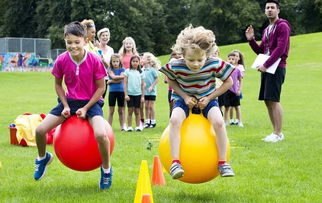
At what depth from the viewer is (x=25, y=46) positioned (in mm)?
46125

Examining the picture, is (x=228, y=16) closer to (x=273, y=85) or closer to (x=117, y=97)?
(x=117, y=97)

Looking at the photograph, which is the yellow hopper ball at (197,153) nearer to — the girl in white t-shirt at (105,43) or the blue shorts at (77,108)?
the blue shorts at (77,108)

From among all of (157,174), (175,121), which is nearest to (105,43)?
(157,174)

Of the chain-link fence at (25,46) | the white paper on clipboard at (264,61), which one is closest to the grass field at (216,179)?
the white paper on clipboard at (264,61)

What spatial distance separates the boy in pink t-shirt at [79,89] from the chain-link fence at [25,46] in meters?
40.6

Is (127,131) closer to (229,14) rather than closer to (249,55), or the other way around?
(249,55)

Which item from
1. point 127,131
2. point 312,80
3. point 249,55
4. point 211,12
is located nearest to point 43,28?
point 211,12

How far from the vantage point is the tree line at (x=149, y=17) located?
63.8m

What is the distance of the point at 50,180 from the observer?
6.79m

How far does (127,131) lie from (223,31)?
61.2m

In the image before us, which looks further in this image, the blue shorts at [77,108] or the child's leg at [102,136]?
the blue shorts at [77,108]

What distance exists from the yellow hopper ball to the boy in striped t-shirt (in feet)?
0.22

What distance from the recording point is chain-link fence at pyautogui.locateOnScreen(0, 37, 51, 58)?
45156 millimetres

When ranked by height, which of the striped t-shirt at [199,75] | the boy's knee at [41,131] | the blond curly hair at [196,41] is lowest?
the boy's knee at [41,131]
